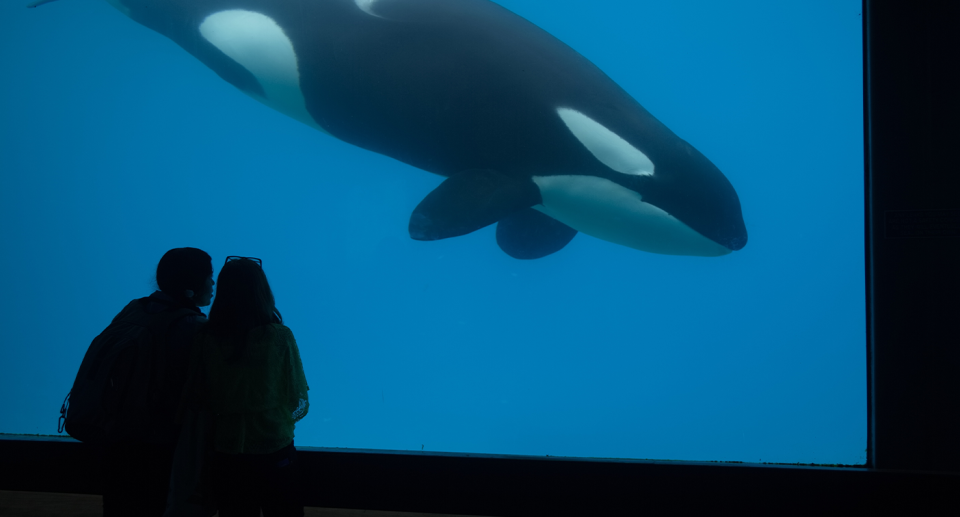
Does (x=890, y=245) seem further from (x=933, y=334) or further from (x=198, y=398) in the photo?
(x=198, y=398)

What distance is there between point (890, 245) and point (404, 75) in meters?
2.72

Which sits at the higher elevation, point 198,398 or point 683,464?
point 198,398

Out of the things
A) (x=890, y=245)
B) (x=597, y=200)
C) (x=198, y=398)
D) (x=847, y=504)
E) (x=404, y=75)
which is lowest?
(x=847, y=504)

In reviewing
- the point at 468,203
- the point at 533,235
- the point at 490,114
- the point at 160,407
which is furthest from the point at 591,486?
the point at 490,114

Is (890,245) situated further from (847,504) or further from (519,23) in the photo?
(519,23)

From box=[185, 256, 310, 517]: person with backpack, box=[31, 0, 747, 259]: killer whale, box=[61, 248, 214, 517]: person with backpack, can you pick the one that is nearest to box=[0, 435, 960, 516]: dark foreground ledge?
box=[185, 256, 310, 517]: person with backpack

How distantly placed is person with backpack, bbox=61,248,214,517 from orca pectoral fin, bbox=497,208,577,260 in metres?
2.33

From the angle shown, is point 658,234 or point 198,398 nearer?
point 198,398

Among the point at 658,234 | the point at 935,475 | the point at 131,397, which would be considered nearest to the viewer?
the point at 131,397

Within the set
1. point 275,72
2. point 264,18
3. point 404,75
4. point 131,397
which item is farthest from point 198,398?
point 264,18

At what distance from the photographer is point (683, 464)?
2.77m

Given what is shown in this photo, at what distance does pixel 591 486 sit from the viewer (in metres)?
2.82

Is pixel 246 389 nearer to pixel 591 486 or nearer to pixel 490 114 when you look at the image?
pixel 591 486

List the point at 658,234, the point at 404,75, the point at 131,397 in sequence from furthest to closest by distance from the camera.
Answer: the point at 658,234 → the point at 404,75 → the point at 131,397
